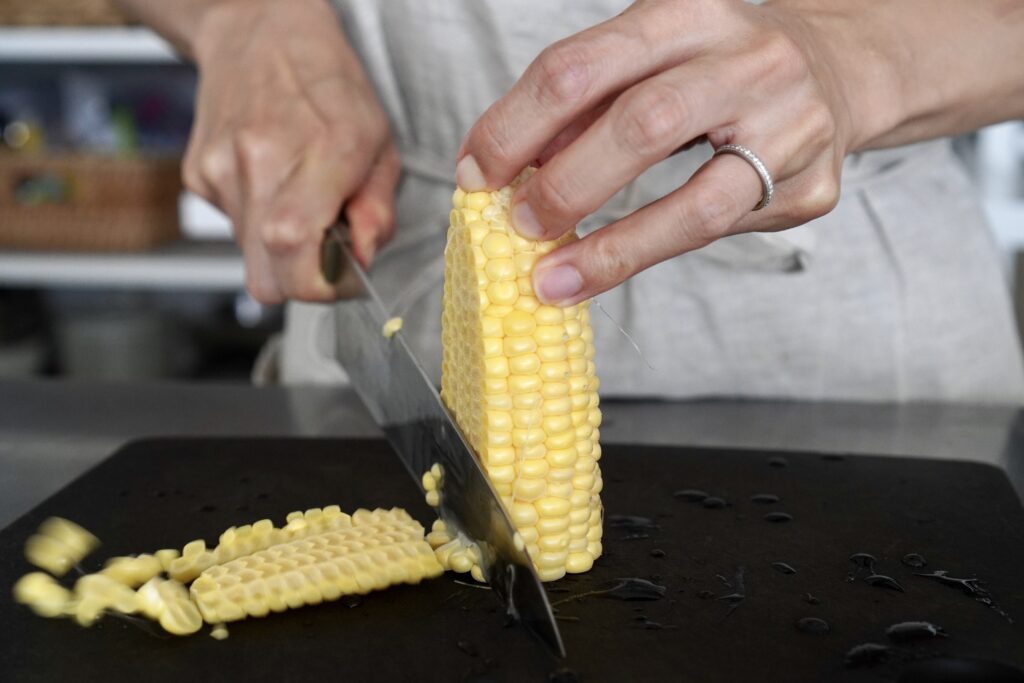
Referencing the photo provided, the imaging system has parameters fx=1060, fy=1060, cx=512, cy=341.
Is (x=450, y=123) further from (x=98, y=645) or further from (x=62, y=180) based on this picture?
(x=62, y=180)

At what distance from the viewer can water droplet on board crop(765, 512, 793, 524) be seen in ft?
2.87

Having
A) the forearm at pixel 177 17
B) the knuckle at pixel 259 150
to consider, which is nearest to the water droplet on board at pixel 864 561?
the knuckle at pixel 259 150

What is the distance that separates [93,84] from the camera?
2.96 meters

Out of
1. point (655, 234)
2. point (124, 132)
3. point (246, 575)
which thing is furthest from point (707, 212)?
point (124, 132)

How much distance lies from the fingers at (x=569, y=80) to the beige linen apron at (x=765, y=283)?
49 centimetres

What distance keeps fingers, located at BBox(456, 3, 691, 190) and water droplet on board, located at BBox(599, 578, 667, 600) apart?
0.31 metres

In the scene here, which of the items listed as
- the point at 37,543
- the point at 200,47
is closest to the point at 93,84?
the point at 200,47

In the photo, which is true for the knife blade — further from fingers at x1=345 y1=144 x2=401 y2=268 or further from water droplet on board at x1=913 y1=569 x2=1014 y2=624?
water droplet on board at x1=913 y1=569 x2=1014 y2=624

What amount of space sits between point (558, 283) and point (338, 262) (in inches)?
15.2

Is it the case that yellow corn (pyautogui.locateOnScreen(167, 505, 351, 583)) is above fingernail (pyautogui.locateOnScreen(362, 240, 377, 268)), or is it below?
below

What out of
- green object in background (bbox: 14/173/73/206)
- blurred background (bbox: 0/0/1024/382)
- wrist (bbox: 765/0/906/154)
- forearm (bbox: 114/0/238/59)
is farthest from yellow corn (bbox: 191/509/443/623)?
green object in background (bbox: 14/173/73/206)

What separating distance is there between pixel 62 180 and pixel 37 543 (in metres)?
1.76

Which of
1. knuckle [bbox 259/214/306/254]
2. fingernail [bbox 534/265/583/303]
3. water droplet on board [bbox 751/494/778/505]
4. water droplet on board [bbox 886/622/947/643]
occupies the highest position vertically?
fingernail [bbox 534/265/583/303]

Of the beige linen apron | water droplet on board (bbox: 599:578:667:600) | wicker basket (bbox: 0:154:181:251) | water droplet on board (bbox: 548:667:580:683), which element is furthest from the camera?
wicker basket (bbox: 0:154:181:251)
